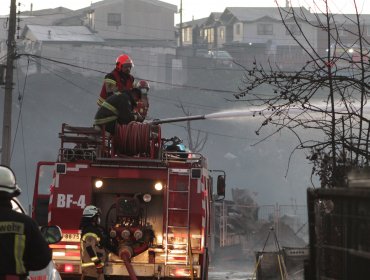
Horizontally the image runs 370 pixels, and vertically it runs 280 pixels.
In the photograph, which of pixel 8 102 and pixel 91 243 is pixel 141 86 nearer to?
pixel 91 243

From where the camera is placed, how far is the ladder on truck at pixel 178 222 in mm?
13578

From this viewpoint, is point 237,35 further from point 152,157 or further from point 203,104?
point 152,157

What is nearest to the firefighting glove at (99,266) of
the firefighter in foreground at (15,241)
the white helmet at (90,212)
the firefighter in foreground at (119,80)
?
the white helmet at (90,212)

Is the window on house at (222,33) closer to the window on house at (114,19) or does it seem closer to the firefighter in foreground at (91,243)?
the window on house at (114,19)

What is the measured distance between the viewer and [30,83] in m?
81.6

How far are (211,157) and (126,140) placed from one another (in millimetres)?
65304

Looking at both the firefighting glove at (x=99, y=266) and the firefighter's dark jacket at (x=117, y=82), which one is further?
the firefighter's dark jacket at (x=117, y=82)

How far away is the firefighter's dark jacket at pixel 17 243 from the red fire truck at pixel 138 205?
7292 mm

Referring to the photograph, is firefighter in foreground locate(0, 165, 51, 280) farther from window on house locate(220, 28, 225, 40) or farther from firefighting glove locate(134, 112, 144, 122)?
window on house locate(220, 28, 225, 40)

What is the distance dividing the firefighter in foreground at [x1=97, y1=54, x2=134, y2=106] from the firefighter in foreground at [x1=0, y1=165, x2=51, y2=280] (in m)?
9.29

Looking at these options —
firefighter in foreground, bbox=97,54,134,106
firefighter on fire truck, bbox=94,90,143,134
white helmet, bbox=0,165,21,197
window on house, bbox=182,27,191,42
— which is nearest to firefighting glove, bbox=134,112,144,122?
firefighter on fire truck, bbox=94,90,143,134

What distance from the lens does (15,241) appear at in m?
5.99

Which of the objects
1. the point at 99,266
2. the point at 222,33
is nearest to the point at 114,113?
the point at 99,266

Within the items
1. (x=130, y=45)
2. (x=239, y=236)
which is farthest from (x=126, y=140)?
(x=130, y=45)
